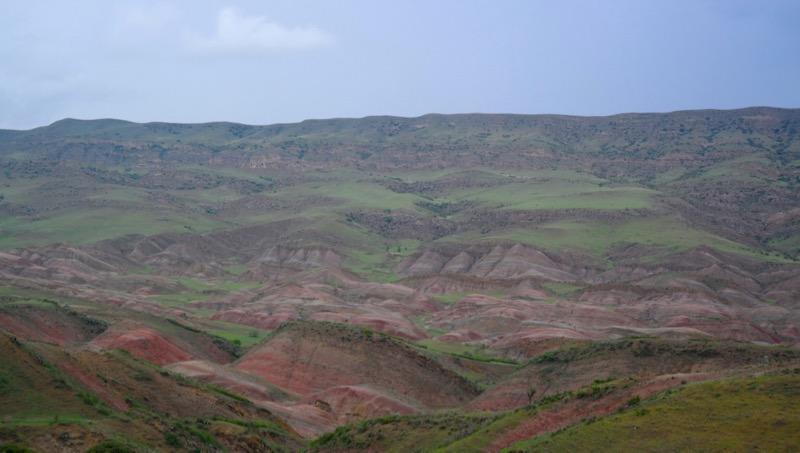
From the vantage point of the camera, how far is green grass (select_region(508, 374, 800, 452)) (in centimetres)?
2486

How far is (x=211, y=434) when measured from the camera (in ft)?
115

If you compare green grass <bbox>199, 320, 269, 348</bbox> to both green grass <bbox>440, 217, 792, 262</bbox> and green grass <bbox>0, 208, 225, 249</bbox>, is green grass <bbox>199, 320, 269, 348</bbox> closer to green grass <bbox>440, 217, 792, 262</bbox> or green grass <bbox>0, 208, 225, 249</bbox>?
green grass <bbox>440, 217, 792, 262</bbox>

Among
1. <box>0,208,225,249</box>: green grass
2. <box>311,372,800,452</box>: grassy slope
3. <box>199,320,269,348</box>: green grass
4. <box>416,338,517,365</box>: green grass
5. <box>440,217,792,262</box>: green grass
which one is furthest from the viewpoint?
<box>0,208,225,249</box>: green grass

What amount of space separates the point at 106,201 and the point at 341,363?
14400cm

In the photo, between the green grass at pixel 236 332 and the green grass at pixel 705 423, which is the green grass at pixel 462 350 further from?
the green grass at pixel 705 423

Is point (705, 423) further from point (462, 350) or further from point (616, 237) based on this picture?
point (616, 237)

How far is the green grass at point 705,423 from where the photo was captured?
24859mm

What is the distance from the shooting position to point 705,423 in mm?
26547

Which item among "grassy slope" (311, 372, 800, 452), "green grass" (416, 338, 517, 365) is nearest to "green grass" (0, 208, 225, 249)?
"green grass" (416, 338, 517, 365)

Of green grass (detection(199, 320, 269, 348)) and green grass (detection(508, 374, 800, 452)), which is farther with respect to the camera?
green grass (detection(199, 320, 269, 348))

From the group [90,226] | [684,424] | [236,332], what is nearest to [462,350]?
[236,332]

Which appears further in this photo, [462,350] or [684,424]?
[462,350]

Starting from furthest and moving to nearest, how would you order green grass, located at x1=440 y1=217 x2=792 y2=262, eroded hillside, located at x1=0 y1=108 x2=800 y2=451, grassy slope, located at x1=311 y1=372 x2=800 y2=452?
green grass, located at x1=440 y1=217 x2=792 y2=262 < eroded hillside, located at x1=0 y1=108 x2=800 y2=451 < grassy slope, located at x1=311 y1=372 x2=800 y2=452

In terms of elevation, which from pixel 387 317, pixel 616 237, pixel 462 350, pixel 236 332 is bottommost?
pixel 462 350
